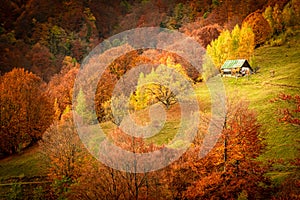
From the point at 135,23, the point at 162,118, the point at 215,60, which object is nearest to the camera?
the point at 162,118

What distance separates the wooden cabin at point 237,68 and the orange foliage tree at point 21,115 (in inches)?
1399

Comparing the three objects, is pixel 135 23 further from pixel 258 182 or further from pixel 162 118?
pixel 258 182

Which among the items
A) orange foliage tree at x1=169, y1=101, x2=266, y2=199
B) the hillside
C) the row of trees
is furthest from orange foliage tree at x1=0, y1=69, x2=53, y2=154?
orange foliage tree at x1=169, y1=101, x2=266, y2=199

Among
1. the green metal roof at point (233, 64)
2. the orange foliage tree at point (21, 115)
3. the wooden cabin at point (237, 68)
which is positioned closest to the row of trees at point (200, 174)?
the wooden cabin at point (237, 68)

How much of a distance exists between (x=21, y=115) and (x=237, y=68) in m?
40.8

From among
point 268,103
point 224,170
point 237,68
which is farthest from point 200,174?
point 237,68

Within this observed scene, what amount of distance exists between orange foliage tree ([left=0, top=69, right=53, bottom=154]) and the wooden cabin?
3553cm

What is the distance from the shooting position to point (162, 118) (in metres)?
49.9

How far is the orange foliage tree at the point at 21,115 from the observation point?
5884 centimetres

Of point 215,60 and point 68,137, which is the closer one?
point 68,137

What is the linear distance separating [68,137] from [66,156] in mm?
2949

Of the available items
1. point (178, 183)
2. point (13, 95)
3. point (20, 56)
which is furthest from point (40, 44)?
point (178, 183)

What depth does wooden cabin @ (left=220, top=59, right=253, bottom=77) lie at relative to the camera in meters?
53.9

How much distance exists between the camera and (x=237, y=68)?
54.0 m
